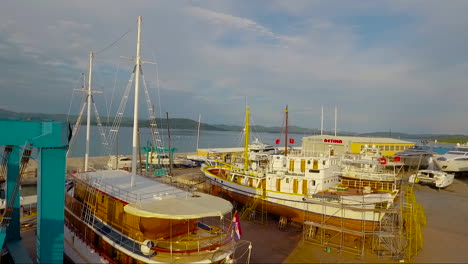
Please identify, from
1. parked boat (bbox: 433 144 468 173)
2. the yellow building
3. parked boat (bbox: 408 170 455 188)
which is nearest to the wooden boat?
parked boat (bbox: 408 170 455 188)

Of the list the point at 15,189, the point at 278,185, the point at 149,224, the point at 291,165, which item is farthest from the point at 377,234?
the point at 15,189

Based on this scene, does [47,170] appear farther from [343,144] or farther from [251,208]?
[343,144]

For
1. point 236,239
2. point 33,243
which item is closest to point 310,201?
point 236,239

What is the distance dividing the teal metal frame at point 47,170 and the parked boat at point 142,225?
2.07 meters

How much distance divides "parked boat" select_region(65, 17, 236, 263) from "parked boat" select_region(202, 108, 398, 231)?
8.93 meters

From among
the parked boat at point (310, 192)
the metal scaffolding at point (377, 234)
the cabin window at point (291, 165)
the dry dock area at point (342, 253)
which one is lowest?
the dry dock area at point (342, 253)

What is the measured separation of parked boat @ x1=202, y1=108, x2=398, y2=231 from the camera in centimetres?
1733

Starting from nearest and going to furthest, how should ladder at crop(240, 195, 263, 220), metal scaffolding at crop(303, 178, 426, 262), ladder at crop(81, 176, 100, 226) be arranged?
1. ladder at crop(81, 176, 100, 226)
2. metal scaffolding at crop(303, 178, 426, 262)
3. ladder at crop(240, 195, 263, 220)

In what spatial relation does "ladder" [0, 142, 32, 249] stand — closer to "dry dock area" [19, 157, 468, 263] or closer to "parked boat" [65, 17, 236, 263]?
"parked boat" [65, 17, 236, 263]

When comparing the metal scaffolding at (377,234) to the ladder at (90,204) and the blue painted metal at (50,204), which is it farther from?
the blue painted metal at (50,204)

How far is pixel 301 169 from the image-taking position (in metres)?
21.4

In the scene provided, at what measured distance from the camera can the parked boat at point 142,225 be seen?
962 centimetres

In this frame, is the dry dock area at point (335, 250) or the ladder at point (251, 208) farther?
the ladder at point (251, 208)

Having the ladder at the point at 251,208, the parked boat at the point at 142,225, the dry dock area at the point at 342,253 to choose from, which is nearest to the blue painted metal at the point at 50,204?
the parked boat at the point at 142,225
